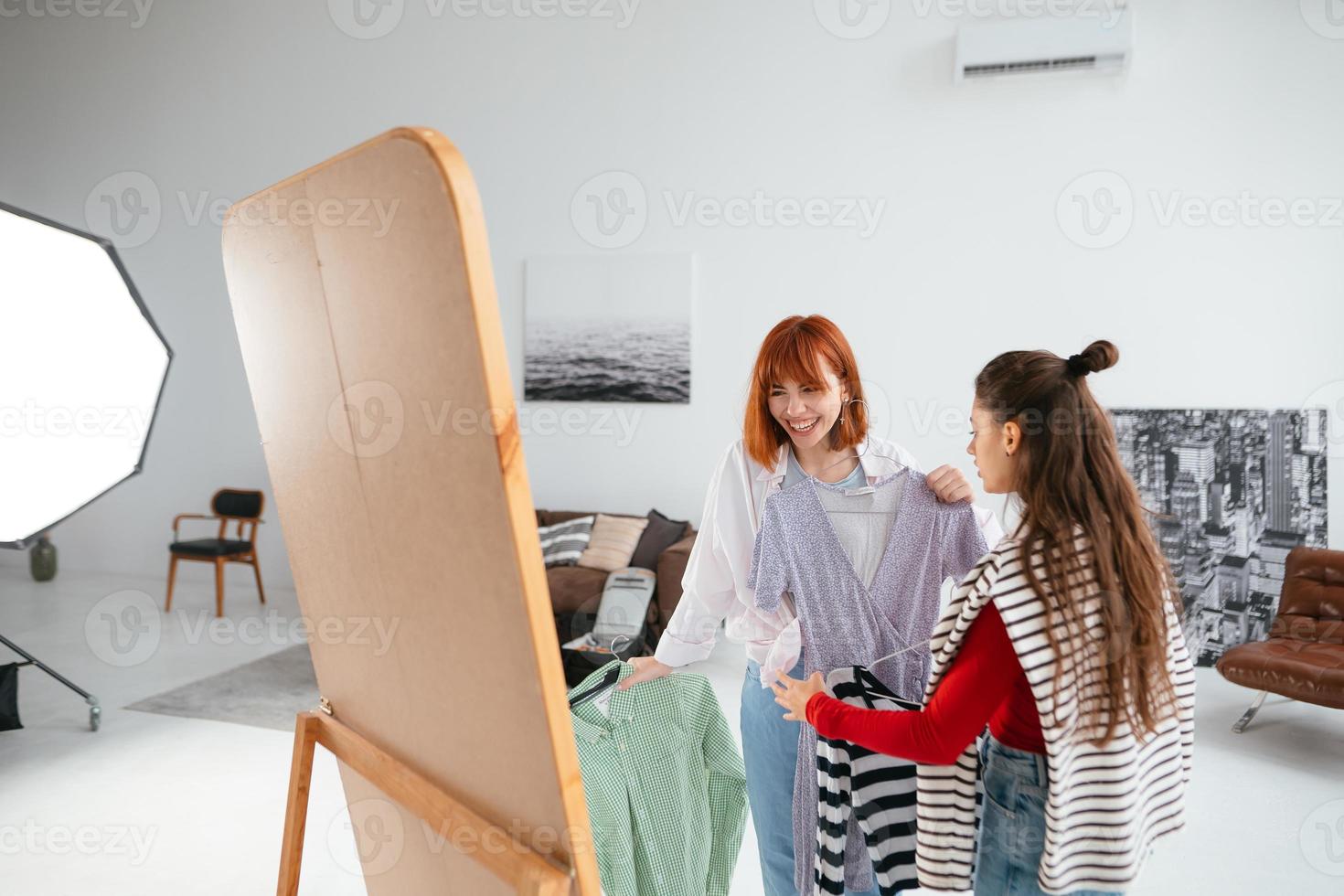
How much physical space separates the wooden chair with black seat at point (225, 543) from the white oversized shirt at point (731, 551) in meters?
4.98

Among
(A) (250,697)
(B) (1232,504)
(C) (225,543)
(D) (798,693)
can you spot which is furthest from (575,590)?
(D) (798,693)

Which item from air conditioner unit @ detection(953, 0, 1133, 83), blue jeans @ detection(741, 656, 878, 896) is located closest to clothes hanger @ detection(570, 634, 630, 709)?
blue jeans @ detection(741, 656, 878, 896)

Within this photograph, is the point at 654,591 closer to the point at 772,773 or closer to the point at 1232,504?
the point at 1232,504

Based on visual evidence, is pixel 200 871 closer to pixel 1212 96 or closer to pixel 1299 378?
pixel 1299 378

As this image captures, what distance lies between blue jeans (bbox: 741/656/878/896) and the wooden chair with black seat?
5048 mm

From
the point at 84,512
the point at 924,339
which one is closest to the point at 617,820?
the point at 924,339

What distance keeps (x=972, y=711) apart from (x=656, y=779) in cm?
75

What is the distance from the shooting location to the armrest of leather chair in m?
4.78

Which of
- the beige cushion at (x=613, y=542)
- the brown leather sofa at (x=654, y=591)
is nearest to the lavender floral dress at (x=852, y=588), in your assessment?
the brown leather sofa at (x=654, y=591)

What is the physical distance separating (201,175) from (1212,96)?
6.86 metres

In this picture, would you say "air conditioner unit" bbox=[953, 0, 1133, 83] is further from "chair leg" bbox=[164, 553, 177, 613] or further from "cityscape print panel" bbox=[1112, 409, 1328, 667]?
"chair leg" bbox=[164, 553, 177, 613]

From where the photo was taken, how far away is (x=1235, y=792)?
10.5 feet

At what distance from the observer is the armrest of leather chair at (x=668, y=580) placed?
478cm

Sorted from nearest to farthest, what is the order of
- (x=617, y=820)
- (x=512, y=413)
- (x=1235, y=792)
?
(x=512, y=413) < (x=617, y=820) < (x=1235, y=792)
